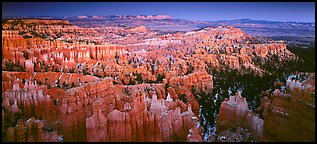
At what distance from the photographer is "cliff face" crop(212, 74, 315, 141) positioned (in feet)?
35.6

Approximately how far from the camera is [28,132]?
11.1m

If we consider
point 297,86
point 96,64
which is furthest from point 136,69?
point 297,86

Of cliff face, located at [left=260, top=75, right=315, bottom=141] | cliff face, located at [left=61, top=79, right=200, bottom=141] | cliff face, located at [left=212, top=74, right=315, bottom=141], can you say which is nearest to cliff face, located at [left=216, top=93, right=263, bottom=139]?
cliff face, located at [left=212, top=74, right=315, bottom=141]

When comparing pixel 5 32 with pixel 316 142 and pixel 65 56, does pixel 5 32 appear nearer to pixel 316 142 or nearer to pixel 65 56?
pixel 65 56

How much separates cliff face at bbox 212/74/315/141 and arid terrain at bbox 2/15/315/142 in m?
0.03

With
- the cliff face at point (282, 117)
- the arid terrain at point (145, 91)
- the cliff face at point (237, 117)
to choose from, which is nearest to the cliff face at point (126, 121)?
the arid terrain at point (145, 91)

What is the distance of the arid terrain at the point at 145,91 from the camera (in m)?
11.6

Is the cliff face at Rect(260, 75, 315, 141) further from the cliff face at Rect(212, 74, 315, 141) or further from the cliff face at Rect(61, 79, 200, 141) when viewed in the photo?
the cliff face at Rect(61, 79, 200, 141)

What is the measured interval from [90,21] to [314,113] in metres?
35.6

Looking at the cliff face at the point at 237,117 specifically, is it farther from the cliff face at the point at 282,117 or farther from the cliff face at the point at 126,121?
the cliff face at the point at 126,121

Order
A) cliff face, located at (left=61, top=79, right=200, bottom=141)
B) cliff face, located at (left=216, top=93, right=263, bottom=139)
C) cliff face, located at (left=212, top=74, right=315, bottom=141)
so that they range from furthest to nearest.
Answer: cliff face, located at (left=216, top=93, right=263, bottom=139), cliff face, located at (left=61, top=79, right=200, bottom=141), cliff face, located at (left=212, top=74, right=315, bottom=141)

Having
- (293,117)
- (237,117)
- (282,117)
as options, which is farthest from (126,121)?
(293,117)

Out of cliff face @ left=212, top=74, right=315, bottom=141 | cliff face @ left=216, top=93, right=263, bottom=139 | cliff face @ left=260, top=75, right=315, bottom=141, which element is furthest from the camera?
cliff face @ left=216, top=93, right=263, bottom=139

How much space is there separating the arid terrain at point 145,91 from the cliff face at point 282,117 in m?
0.03
